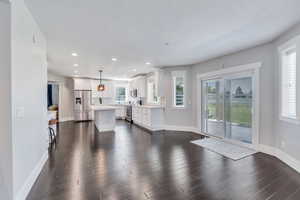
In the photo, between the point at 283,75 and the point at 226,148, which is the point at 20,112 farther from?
the point at 283,75

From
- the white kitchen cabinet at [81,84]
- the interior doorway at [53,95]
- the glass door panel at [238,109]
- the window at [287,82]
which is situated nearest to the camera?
the window at [287,82]

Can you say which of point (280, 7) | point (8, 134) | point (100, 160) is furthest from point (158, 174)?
point (280, 7)

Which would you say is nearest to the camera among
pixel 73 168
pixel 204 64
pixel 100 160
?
pixel 73 168

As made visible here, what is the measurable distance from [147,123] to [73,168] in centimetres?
389

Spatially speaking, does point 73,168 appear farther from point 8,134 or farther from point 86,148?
point 8,134

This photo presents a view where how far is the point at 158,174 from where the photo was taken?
2670 mm

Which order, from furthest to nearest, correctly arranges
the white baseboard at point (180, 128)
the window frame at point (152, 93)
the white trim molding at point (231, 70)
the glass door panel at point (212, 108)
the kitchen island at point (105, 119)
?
the window frame at point (152, 93)
the kitchen island at point (105, 119)
the white baseboard at point (180, 128)
the glass door panel at point (212, 108)
the white trim molding at point (231, 70)

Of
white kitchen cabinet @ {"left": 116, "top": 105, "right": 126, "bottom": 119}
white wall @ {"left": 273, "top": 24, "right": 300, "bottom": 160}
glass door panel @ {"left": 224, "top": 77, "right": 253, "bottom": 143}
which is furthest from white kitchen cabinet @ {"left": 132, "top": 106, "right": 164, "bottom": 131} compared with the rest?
white wall @ {"left": 273, "top": 24, "right": 300, "bottom": 160}

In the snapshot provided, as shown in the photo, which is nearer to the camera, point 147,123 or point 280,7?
point 280,7

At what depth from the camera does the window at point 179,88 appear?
6227 millimetres

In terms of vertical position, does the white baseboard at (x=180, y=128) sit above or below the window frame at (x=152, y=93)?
below

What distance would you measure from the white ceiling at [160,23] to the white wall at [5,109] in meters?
0.61

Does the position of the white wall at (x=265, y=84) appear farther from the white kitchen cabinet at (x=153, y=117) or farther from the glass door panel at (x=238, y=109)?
the white kitchen cabinet at (x=153, y=117)

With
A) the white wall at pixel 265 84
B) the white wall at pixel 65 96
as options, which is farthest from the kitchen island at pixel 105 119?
the white wall at pixel 265 84
